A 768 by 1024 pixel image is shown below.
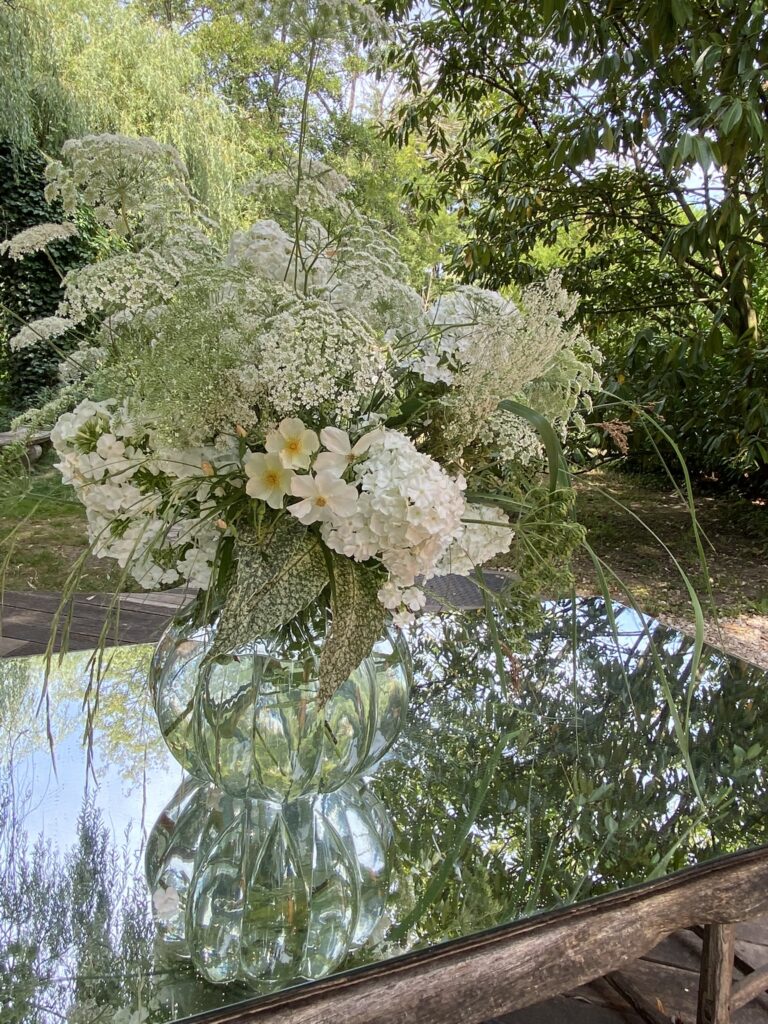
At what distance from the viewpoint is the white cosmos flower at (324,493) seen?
26.6 inches

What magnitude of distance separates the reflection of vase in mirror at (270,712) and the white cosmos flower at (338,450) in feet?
0.69

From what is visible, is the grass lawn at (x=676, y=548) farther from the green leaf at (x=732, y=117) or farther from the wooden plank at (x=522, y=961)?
the wooden plank at (x=522, y=961)

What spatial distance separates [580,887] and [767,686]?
72 centimetres

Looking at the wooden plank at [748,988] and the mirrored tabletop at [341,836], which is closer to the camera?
the mirrored tabletop at [341,836]

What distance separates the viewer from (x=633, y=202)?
11.8 feet

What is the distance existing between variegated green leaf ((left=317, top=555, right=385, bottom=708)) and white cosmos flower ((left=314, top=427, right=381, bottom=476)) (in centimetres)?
10

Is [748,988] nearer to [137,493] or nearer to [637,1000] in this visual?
[637,1000]

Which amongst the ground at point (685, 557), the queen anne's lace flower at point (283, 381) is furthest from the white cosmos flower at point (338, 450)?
the ground at point (685, 557)

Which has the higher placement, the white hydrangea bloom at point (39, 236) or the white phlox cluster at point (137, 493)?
the white hydrangea bloom at point (39, 236)

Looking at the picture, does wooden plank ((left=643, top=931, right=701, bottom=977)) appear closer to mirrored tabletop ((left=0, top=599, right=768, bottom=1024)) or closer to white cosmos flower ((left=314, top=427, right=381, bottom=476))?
mirrored tabletop ((left=0, top=599, right=768, bottom=1024))

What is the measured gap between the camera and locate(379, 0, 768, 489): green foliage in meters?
2.47

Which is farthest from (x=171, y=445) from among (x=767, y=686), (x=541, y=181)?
(x=541, y=181)

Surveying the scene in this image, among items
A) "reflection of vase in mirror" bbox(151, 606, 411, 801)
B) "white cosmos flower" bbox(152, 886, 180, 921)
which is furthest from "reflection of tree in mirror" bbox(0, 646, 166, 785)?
"white cosmos flower" bbox(152, 886, 180, 921)

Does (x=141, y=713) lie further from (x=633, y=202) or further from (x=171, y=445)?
(x=633, y=202)
